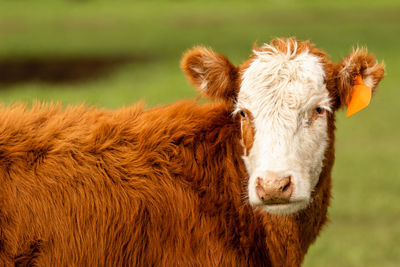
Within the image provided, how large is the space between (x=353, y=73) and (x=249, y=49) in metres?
23.5

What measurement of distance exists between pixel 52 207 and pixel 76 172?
0.99 ft

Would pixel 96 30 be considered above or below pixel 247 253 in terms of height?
above

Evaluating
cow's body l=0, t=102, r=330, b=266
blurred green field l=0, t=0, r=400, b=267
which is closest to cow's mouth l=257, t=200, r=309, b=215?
cow's body l=0, t=102, r=330, b=266

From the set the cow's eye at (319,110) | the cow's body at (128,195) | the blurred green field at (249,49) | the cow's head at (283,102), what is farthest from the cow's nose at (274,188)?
the blurred green field at (249,49)

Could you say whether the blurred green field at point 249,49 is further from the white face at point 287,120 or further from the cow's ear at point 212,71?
the white face at point 287,120

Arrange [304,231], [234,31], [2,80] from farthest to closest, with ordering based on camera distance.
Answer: [234,31] < [2,80] < [304,231]

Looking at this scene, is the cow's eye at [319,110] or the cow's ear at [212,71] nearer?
the cow's eye at [319,110]

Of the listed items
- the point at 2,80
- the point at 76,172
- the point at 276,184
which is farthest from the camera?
the point at 2,80

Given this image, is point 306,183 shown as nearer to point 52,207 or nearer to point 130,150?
point 130,150

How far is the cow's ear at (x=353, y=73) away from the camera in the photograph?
4.70 meters

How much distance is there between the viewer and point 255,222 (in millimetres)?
4508

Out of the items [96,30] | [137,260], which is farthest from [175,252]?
[96,30]

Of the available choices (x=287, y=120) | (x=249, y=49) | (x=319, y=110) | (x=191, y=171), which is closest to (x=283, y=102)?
(x=287, y=120)

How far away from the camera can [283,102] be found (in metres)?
4.39
